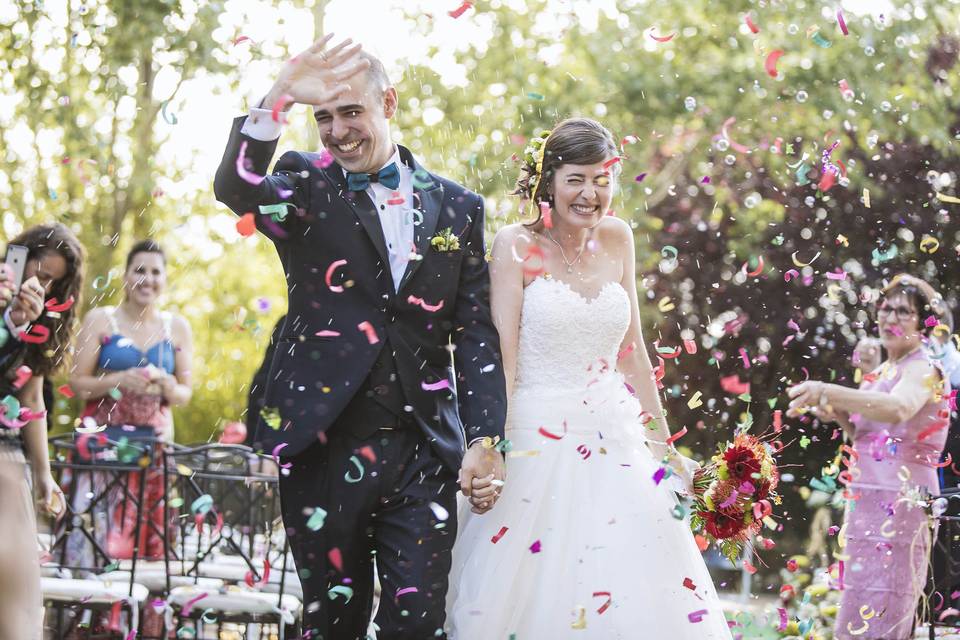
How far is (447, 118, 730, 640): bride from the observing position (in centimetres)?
409

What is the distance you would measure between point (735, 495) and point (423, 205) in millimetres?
1500

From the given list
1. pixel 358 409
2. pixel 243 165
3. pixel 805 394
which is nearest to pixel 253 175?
pixel 243 165

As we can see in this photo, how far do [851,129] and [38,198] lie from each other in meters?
8.72

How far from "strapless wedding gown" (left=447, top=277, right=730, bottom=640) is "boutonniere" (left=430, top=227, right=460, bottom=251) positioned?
2.56 ft

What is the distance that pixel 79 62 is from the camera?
11797mm

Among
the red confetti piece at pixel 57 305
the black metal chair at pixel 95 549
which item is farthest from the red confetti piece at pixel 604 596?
the red confetti piece at pixel 57 305

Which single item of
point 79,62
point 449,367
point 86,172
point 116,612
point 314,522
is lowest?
point 116,612

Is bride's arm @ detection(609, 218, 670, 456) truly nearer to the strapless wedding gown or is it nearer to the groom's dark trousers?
the strapless wedding gown

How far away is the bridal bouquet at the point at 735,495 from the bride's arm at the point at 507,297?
779mm

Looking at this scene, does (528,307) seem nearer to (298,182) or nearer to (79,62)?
(298,182)

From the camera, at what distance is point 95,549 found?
18.9 ft

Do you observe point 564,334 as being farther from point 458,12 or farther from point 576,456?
point 458,12

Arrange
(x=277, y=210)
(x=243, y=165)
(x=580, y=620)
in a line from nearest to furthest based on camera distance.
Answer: (x=243, y=165) < (x=277, y=210) < (x=580, y=620)

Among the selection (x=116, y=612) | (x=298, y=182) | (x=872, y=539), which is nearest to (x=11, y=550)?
(x=298, y=182)
